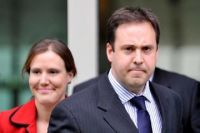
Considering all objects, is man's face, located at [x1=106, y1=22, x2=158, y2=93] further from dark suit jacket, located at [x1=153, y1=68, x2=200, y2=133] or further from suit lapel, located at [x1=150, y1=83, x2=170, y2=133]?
dark suit jacket, located at [x1=153, y1=68, x2=200, y2=133]

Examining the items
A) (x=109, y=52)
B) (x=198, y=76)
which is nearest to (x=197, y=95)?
(x=198, y=76)

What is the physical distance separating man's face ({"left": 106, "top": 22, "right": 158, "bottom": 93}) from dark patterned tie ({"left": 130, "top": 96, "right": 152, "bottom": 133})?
0.06 meters

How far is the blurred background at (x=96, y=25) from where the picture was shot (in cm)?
518

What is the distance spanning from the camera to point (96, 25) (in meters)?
5.22

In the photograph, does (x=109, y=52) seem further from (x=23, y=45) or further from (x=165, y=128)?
(x=23, y=45)

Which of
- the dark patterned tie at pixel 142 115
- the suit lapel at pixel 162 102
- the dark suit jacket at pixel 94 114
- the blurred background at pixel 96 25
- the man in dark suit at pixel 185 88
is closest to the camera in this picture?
the dark suit jacket at pixel 94 114

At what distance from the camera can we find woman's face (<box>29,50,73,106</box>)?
10.3 feet

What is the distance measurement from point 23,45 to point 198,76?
5.89ft

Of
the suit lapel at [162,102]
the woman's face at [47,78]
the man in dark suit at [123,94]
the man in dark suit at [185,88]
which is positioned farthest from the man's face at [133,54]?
the man in dark suit at [185,88]

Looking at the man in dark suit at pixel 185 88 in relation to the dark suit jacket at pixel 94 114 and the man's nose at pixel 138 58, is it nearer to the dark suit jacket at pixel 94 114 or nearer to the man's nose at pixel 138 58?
the dark suit jacket at pixel 94 114

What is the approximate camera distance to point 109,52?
2674mm

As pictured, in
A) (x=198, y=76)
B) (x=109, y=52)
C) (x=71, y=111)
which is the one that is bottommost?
(x=198, y=76)

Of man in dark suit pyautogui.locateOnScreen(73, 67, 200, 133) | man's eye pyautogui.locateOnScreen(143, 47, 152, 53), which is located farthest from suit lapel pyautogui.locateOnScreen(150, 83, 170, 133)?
man in dark suit pyautogui.locateOnScreen(73, 67, 200, 133)

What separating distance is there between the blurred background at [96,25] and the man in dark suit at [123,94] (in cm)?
251
